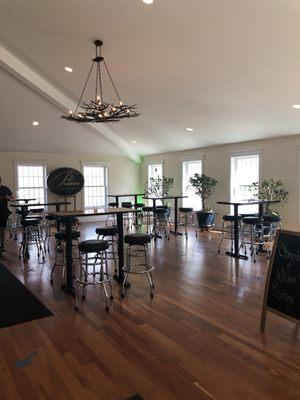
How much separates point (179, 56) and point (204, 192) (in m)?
4.37

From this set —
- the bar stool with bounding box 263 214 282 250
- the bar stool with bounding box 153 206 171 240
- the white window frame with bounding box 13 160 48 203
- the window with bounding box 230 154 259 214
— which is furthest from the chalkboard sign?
the bar stool with bounding box 263 214 282 250

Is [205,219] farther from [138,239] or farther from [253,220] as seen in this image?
[138,239]

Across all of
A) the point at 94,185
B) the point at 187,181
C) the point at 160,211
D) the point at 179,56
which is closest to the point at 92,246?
the point at 179,56

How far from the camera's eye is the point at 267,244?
6332 millimetres

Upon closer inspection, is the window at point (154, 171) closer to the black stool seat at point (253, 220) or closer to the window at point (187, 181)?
the window at point (187, 181)

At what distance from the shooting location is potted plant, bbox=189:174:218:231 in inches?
334

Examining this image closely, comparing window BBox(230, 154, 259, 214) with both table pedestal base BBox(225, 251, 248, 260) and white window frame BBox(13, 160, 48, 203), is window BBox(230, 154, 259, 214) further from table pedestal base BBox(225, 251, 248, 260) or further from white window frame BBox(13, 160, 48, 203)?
white window frame BBox(13, 160, 48, 203)

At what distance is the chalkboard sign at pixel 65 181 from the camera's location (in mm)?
10117

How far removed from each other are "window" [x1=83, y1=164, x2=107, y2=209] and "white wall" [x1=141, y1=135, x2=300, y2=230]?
2923 mm

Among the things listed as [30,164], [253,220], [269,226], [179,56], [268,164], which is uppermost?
[179,56]

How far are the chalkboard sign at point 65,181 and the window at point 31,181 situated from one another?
1.03 feet

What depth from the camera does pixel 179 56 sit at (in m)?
5.01

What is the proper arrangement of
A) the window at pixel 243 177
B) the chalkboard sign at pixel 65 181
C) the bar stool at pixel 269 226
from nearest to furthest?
the bar stool at pixel 269 226
the window at pixel 243 177
the chalkboard sign at pixel 65 181

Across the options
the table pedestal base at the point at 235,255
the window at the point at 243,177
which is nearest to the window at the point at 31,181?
the window at the point at 243,177
